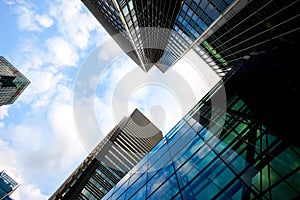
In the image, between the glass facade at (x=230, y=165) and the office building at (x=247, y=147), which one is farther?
the office building at (x=247, y=147)

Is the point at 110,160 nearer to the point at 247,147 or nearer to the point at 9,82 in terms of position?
the point at 247,147

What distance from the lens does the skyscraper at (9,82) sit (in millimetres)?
114688

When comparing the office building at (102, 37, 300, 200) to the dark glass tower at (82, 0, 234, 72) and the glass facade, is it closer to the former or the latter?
the glass facade

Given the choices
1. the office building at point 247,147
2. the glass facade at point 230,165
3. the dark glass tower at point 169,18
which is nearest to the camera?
the glass facade at point 230,165

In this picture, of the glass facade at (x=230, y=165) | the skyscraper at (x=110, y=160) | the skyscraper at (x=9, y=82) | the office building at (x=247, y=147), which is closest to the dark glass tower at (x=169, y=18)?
the office building at (x=247, y=147)

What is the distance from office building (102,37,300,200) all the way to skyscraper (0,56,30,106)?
138003mm

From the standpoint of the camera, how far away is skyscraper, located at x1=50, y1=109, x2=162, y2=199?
1660 inches

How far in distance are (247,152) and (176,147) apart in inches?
228

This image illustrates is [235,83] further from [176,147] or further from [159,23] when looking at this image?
[159,23]

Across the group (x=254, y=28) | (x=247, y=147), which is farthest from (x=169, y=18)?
(x=247, y=147)

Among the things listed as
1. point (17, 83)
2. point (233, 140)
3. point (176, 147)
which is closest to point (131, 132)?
point (176, 147)

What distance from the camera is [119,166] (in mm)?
65750

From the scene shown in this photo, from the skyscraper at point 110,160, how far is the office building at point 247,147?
118 feet

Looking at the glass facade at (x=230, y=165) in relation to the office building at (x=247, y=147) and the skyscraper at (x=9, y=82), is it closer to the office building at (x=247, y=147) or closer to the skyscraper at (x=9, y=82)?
the office building at (x=247, y=147)
